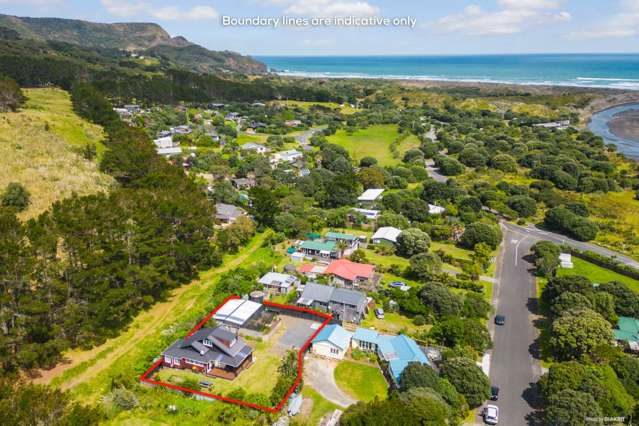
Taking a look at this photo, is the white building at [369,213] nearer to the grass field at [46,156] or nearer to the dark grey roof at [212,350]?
the dark grey roof at [212,350]

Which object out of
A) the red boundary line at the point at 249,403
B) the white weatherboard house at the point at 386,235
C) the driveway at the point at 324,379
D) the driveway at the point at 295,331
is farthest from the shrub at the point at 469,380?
the white weatherboard house at the point at 386,235

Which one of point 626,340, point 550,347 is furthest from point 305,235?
point 626,340

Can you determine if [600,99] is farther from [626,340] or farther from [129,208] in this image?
[129,208]

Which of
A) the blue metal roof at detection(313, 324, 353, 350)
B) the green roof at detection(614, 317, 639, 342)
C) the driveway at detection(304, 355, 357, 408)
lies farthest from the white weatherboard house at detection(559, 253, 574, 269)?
the driveway at detection(304, 355, 357, 408)

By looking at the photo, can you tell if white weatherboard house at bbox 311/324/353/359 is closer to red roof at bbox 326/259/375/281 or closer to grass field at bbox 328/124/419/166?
red roof at bbox 326/259/375/281

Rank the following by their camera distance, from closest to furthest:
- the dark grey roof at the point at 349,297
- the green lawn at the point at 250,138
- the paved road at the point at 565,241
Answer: the dark grey roof at the point at 349,297 → the paved road at the point at 565,241 → the green lawn at the point at 250,138

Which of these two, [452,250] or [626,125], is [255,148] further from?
[626,125]

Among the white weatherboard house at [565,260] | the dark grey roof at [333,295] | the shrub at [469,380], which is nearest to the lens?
the shrub at [469,380]
